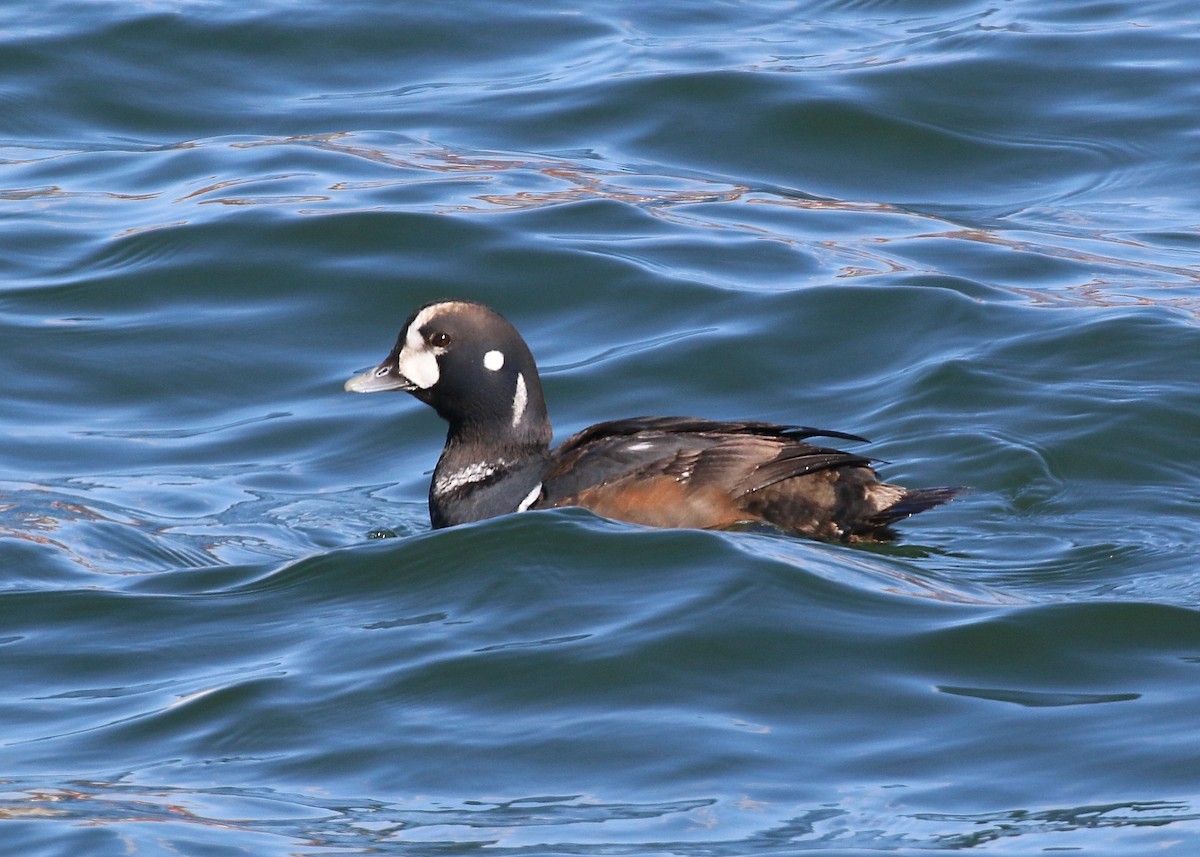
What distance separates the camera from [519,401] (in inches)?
290

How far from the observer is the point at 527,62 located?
1386 centimetres

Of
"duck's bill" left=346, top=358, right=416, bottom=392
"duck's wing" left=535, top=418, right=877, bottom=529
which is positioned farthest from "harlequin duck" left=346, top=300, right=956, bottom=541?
"duck's bill" left=346, top=358, right=416, bottom=392

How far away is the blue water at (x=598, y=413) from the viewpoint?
4.87m

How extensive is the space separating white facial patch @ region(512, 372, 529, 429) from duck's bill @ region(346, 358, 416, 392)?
0.40 metres

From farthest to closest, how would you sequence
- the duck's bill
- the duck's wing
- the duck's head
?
the duck's bill → the duck's head → the duck's wing

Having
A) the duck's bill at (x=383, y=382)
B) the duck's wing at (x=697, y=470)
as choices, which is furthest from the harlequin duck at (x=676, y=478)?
the duck's bill at (x=383, y=382)

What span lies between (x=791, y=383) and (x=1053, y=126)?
4.43 m

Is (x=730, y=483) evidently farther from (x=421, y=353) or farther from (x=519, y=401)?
(x=421, y=353)

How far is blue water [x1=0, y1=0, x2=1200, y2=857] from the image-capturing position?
4867 millimetres

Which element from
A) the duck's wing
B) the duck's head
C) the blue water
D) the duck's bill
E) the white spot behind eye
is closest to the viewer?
the blue water

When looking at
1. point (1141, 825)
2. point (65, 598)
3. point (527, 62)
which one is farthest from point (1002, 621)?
point (527, 62)

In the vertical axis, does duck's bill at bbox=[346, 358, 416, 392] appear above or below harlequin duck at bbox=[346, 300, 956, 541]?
above

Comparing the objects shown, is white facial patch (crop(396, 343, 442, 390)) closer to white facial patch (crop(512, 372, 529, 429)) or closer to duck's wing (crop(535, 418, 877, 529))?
white facial patch (crop(512, 372, 529, 429))

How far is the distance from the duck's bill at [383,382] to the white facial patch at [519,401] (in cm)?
40
